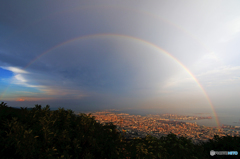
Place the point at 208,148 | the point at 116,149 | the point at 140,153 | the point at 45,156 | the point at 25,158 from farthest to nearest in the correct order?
the point at 208,148 → the point at 140,153 → the point at 116,149 → the point at 45,156 → the point at 25,158

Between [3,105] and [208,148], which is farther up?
[3,105]

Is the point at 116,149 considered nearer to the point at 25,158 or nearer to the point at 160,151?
the point at 160,151

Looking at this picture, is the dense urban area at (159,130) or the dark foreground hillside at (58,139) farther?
the dense urban area at (159,130)

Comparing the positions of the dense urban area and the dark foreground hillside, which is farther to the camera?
the dense urban area

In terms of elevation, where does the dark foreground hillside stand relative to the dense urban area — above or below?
above

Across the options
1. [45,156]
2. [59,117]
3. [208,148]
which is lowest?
[208,148]

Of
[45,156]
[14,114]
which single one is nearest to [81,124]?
[45,156]

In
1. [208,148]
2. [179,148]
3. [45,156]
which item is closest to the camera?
[45,156]

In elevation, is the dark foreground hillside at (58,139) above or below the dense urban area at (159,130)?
above

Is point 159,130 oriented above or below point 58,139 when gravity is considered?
below

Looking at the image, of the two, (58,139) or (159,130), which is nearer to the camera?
(58,139)

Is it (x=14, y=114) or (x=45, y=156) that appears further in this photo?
(x=14, y=114)
